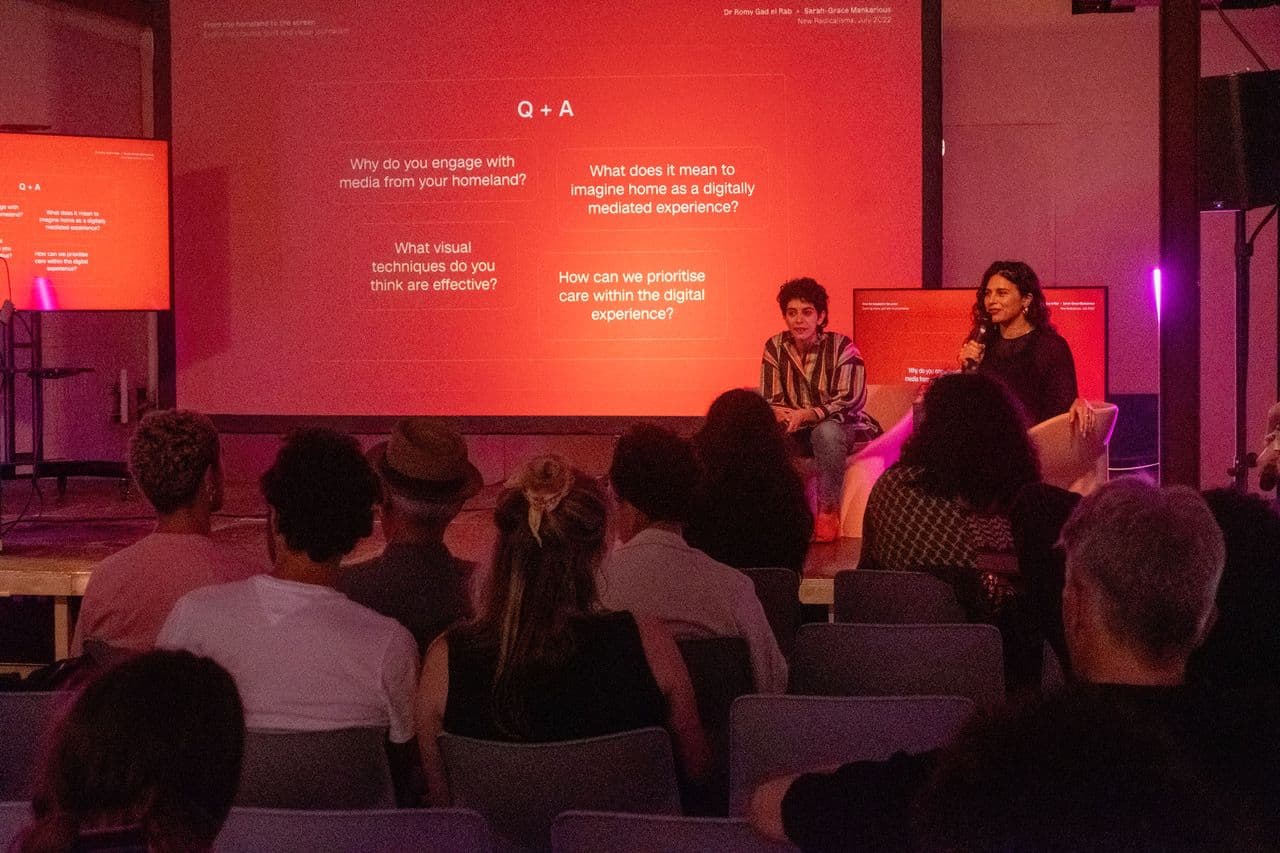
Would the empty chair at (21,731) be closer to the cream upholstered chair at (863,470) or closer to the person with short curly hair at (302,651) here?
the person with short curly hair at (302,651)

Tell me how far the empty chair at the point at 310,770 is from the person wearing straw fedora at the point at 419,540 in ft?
2.25

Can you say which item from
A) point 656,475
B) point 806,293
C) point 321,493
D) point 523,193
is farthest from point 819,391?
point 321,493

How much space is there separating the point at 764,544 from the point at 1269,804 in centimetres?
243

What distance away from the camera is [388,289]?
23.4 ft

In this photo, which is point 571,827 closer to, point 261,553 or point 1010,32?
point 261,553

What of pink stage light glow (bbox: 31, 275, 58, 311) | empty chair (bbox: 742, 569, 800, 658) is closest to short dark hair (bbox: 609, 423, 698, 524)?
empty chair (bbox: 742, 569, 800, 658)

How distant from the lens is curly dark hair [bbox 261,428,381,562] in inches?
100

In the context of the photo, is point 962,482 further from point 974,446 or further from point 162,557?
point 162,557

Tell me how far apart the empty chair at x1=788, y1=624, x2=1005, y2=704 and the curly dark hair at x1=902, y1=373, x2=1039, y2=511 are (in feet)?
2.54

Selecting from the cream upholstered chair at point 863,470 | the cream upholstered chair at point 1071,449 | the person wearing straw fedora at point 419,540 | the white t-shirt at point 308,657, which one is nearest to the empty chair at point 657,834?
the white t-shirt at point 308,657

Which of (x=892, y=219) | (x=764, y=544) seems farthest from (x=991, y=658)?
(x=892, y=219)

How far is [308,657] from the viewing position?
2283 mm

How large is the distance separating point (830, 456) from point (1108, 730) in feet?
15.6

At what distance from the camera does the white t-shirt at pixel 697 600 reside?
9.11 ft
